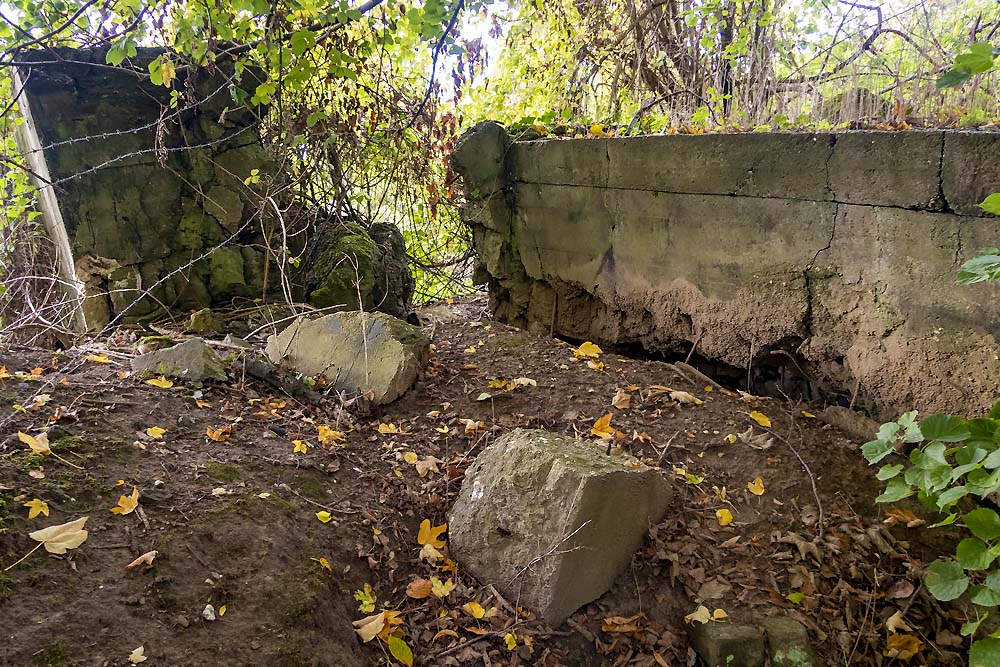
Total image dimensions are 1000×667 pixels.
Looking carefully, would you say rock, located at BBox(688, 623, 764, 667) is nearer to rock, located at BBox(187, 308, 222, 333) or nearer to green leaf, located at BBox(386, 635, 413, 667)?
green leaf, located at BBox(386, 635, 413, 667)

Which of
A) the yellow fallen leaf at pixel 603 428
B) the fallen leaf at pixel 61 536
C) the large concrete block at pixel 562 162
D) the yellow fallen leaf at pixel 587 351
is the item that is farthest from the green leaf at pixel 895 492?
the fallen leaf at pixel 61 536

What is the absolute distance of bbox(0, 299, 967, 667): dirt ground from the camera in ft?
6.51

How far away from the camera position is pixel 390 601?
2.40 meters

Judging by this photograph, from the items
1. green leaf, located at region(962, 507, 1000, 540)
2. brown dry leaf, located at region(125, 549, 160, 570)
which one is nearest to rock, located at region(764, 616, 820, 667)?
green leaf, located at region(962, 507, 1000, 540)

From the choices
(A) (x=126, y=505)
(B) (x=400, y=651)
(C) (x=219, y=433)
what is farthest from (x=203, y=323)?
(B) (x=400, y=651)

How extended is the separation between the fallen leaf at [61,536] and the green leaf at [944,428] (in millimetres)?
2793

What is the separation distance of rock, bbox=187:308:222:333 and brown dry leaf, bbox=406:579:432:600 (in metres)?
2.97

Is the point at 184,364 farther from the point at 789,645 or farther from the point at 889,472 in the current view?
the point at 889,472

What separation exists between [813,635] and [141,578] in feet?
8.09

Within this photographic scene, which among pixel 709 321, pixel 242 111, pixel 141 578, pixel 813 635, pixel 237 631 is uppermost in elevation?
pixel 242 111

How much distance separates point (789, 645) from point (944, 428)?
1.01 m

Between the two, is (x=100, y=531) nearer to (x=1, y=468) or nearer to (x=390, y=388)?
(x=1, y=468)

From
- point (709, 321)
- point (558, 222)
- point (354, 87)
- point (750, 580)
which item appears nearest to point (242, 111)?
point (354, 87)

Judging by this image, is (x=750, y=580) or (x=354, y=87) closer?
(x=750, y=580)
